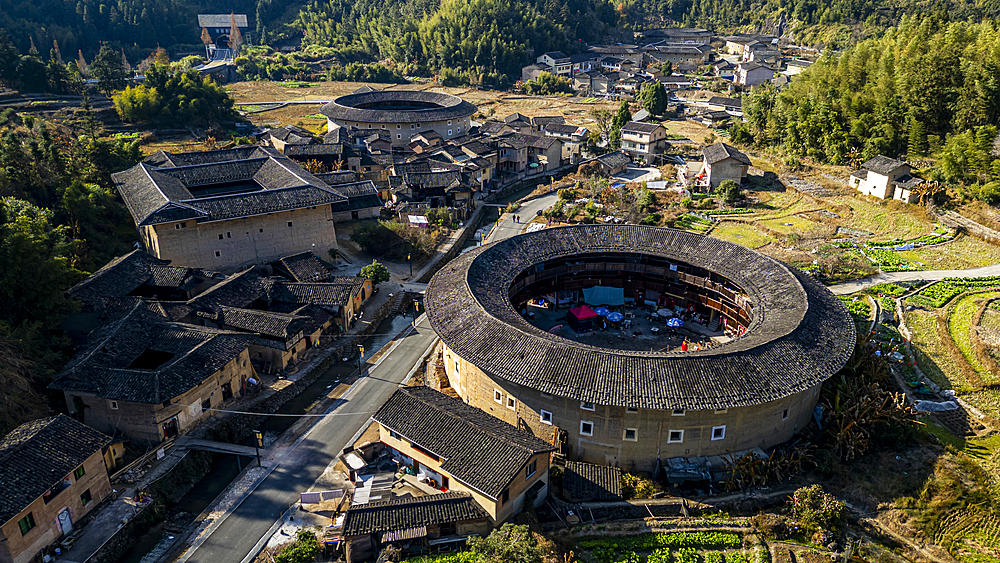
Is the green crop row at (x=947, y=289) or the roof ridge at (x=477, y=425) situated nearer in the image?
the roof ridge at (x=477, y=425)

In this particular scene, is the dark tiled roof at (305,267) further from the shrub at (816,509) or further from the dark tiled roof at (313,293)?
the shrub at (816,509)

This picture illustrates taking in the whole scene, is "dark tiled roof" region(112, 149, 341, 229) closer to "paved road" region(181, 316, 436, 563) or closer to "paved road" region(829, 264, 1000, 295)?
"paved road" region(181, 316, 436, 563)

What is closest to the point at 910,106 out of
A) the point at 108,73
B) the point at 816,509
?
the point at 816,509

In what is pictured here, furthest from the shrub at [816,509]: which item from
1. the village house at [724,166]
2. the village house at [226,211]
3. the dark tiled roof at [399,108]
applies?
the dark tiled roof at [399,108]

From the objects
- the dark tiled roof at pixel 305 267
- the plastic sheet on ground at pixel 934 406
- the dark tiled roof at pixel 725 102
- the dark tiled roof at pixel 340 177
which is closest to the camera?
the plastic sheet on ground at pixel 934 406

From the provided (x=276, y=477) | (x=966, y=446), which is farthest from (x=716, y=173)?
(x=276, y=477)

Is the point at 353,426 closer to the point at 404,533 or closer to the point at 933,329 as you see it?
the point at 404,533
